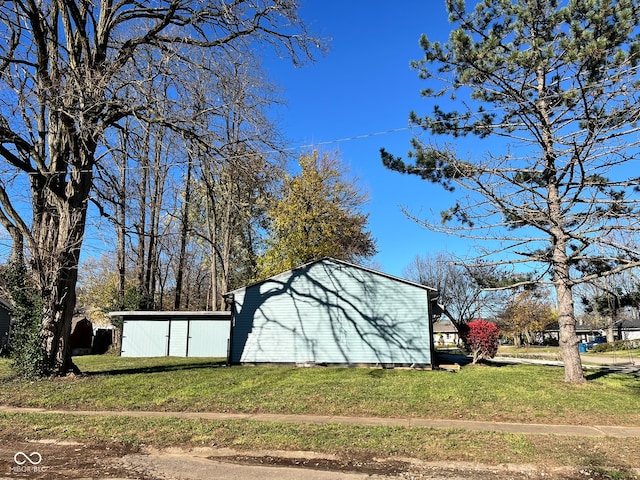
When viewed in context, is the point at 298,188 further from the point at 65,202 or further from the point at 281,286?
the point at 65,202

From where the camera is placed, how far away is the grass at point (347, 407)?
6.27 m

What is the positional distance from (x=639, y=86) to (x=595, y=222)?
10.7 feet

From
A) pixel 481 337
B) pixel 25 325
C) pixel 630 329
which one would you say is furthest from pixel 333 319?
pixel 630 329

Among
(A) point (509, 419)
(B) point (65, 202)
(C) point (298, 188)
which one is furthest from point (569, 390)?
(C) point (298, 188)

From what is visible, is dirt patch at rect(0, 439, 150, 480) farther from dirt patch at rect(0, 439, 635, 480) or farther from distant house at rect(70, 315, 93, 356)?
distant house at rect(70, 315, 93, 356)

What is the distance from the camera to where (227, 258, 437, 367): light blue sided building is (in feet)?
57.2

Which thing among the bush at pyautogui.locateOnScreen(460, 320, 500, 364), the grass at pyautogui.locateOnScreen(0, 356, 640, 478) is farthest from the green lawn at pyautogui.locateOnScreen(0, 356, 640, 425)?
the bush at pyautogui.locateOnScreen(460, 320, 500, 364)

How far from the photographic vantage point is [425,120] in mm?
13586

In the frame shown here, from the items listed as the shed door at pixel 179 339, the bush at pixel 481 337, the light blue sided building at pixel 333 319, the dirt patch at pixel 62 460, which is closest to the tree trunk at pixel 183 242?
the shed door at pixel 179 339

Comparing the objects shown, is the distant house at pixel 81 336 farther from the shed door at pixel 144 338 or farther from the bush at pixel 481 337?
the bush at pixel 481 337

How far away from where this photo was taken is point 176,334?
24.9 meters

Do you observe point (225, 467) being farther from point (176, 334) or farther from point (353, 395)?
point (176, 334)

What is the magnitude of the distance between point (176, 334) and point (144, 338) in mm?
1954

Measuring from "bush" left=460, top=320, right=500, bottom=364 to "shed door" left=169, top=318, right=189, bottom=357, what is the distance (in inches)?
580
